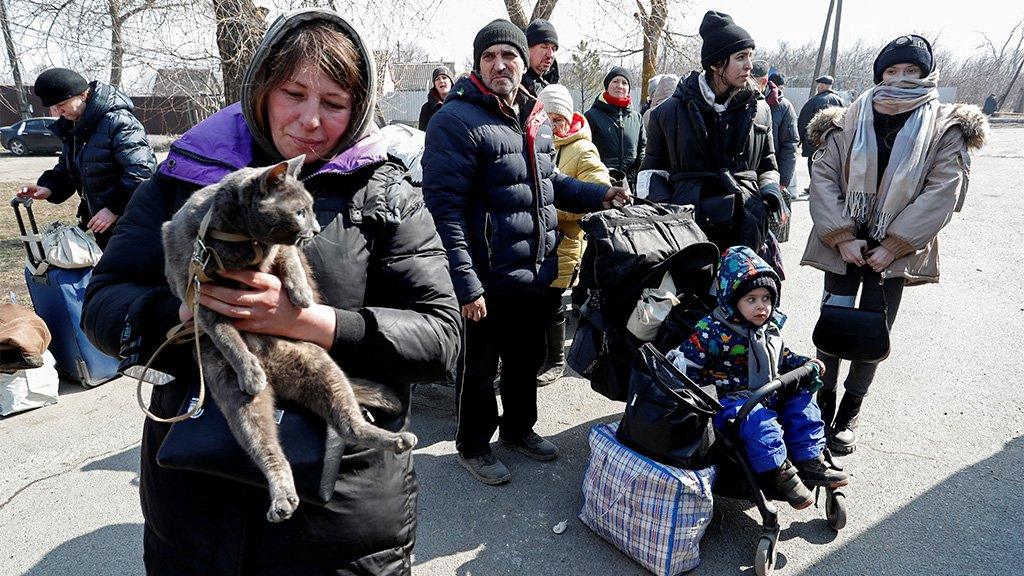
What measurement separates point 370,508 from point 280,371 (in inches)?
16.4

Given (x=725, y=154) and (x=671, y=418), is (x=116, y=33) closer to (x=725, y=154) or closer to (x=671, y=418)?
(x=725, y=154)

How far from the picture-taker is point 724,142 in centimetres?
396

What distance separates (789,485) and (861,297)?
159 cm

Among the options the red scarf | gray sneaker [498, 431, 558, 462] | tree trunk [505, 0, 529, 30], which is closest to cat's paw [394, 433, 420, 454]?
gray sneaker [498, 431, 558, 462]

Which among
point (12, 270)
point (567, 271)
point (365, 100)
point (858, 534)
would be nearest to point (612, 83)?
point (567, 271)

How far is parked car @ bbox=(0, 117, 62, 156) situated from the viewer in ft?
73.2

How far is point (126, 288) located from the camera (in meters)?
1.52

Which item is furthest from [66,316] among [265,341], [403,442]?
[403,442]

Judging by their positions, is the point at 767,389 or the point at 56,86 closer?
the point at 767,389

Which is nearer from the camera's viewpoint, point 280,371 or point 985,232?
point 280,371

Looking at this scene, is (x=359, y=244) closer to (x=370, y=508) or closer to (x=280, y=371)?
(x=280, y=371)

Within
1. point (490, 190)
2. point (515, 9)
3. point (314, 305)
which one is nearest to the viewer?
point (314, 305)

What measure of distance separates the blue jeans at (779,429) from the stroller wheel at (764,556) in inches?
12.3

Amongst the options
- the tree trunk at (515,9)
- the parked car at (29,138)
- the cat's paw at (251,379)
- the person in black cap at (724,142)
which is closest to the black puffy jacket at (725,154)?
the person in black cap at (724,142)
